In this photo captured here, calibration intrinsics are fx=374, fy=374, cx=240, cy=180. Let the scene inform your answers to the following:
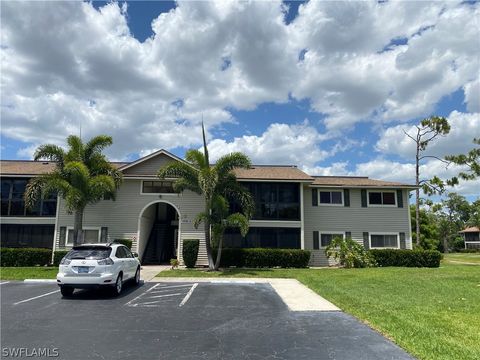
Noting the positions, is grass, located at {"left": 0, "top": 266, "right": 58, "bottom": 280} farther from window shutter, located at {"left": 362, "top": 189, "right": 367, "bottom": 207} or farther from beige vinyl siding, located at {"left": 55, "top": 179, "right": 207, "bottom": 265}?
window shutter, located at {"left": 362, "top": 189, "right": 367, "bottom": 207}

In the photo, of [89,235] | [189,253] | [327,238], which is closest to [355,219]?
[327,238]

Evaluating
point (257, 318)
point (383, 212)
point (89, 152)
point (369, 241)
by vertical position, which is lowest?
point (257, 318)

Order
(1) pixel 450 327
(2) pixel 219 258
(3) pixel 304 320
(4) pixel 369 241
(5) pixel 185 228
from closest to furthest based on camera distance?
(1) pixel 450 327, (3) pixel 304 320, (2) pixel 219 258, (5) pixel 185 228, (4) pixel 369 241

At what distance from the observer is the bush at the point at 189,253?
21125 millimetres

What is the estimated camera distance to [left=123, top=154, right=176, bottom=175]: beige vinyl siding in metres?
23.4

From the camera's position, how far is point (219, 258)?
19.8 meters

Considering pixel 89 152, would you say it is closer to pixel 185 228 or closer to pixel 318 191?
pixel 185 228

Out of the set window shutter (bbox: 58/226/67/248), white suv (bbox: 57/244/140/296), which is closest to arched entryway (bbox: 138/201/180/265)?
window shutter (bbox: 58/226/67/248)

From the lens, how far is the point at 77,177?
19500 millimetres

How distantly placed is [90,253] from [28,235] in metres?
14.7

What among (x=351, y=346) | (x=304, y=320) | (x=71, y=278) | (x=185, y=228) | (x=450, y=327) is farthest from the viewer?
(x=185, y=228)

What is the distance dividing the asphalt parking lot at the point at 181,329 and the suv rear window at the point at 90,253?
121 centimetres

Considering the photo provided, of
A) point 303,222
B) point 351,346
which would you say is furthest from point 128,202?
point 351,346

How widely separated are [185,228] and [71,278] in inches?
477
